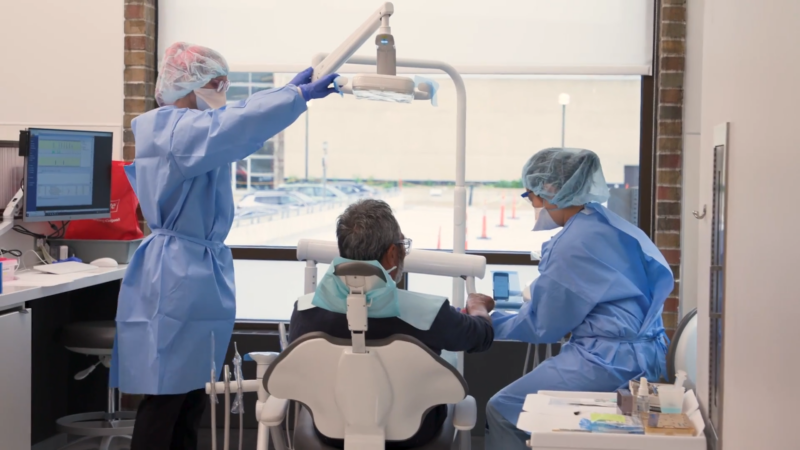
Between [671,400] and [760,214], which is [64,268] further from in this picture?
[760,214]

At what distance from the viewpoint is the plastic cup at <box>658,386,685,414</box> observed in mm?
1648

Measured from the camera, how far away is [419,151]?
11.5 ft

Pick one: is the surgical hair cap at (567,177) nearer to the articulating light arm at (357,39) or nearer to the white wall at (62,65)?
the articulating light arm at (357,39)

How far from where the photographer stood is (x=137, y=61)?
11.3ft

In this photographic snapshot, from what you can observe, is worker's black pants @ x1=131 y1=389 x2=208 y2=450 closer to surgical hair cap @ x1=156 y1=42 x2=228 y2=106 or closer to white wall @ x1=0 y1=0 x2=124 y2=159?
surgical hair cap @ x1=156 y1=42 x2=228 y2=106

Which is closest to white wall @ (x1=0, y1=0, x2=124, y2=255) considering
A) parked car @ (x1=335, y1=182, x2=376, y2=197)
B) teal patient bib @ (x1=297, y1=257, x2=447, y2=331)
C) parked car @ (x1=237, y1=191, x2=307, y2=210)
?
parked car @ (x1=237, y1=191, x2=307, y2=210)

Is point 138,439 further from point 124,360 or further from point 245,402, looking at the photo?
point 245,402

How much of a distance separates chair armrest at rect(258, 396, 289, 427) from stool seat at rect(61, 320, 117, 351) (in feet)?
4.34

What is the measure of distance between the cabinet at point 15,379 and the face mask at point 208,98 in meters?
0.88

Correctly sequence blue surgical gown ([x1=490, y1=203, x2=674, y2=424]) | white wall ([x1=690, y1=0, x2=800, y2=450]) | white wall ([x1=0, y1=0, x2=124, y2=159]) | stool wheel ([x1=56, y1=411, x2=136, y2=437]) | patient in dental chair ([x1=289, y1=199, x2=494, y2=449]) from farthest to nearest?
white wall ([x1=0, y1=0, x2=124, y2=159]) < stool wheel ([x1=56, y1=411, x2=136, y2=437]) < blue surgical gown ([x1=490, y1=203, x2=674, y2=424]) < patient in dental chair ([x1=289, y1=199, x2=494, y2=449]) < white wall ([x1=690, y1=0, x2=800, y2=450])

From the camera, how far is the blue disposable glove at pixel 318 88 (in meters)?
2.19

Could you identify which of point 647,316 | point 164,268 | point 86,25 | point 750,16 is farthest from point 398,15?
point 750,16

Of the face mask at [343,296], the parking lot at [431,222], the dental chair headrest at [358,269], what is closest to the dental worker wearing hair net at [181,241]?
the face mask at [343,296]

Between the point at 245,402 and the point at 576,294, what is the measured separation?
1929mm
